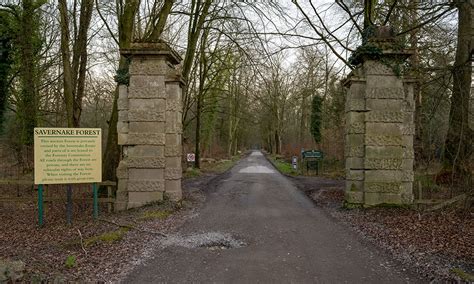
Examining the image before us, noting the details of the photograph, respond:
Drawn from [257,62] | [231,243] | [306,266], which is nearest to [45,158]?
[231,243]

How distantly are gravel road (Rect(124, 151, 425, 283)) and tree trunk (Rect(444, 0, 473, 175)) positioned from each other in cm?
345

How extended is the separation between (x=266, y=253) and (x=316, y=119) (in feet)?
86.8

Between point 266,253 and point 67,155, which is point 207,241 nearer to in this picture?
point 266,253

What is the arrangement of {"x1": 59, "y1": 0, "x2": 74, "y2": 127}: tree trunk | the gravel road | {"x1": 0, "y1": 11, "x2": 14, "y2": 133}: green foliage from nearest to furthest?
1. the gravel road
2. {"x1": 59, "y1": 0, "x2": 74, "y2": 127}: tree trunk
3. {"x1": 0, "y1": 11, "x2": 14, "y2": 133}: green foliage

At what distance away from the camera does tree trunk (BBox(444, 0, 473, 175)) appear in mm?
8727

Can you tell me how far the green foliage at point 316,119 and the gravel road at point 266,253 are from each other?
2200 centimetres

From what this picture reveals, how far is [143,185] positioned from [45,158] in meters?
2.64

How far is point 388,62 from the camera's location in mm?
9938

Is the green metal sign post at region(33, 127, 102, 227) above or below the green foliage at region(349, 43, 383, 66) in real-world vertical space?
below

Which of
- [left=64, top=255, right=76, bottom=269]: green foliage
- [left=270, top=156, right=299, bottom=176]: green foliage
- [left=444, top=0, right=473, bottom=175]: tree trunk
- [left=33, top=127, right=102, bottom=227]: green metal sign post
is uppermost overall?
[left=444, top=0, right=473, bottom=175]: tree trunk

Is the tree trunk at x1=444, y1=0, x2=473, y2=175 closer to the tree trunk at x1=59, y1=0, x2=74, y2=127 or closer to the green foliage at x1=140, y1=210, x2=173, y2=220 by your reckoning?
the green foliage at x1=140, y1=210, x2=173, y2=220

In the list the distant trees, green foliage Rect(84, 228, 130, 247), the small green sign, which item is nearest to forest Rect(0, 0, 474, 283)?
green foliage Rect(84, 228, 130, 247)

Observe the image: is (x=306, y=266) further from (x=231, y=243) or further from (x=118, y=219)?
(x=118, y=219)

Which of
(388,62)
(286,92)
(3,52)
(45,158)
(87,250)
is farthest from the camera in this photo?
(286,92)
